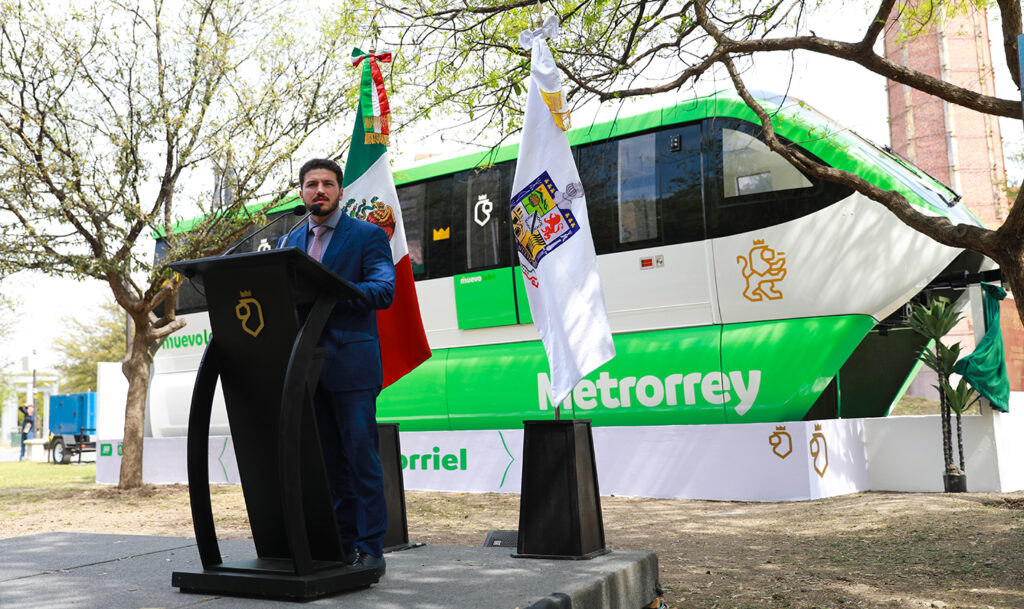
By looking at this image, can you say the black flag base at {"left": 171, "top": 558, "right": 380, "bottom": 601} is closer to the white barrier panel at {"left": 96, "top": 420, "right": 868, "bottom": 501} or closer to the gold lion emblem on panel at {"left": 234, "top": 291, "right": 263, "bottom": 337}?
the gold lion emblem on panel at {"left": 234, "top": 291, "right": 263, "bottom": 337}

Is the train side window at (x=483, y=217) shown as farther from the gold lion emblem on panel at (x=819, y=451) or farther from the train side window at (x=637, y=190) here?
the gold lion emblem on panel at (x=819, y=451)

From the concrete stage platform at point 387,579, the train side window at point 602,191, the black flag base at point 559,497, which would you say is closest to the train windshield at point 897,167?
the train side window at point 602,191

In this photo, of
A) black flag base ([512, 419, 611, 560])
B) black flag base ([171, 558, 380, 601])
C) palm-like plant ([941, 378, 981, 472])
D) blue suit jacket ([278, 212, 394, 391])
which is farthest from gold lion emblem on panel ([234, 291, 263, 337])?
palm-like plant ([941, 378, 981, 472])

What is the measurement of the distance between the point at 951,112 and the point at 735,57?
33.7m

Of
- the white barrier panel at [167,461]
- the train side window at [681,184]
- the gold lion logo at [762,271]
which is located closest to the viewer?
the gold lion logo at [762,271]

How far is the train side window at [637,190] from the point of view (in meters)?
9.07

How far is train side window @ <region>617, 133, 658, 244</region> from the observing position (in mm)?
9070

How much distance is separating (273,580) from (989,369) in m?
7.58

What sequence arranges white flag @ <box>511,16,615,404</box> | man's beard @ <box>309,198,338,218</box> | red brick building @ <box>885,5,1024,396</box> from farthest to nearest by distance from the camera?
1. red brick building @ <box>885,5,1024,396</box>
2. white flag @ <box>511,16,615,404</box>
3. man's beard @ <box>309,198,338,218</box>

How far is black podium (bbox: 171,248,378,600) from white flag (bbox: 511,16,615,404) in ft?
6.33

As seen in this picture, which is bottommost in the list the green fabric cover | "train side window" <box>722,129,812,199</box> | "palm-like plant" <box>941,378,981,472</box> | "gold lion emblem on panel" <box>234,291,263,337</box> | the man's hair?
"palm-like plant" <box>941,378,981,472</box>

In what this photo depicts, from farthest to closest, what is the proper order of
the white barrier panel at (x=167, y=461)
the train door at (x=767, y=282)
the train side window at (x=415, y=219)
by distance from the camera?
the white barrier panel at (x=167, y=461), the train side window at (x=415, y=219), the train door at (x=767, y=282)

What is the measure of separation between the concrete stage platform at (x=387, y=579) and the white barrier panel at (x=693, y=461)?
14.3 feet

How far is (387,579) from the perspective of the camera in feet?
11.4
